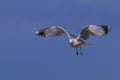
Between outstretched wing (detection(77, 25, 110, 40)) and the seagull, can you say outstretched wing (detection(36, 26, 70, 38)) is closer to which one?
the seagull

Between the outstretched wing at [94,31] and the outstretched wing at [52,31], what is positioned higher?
the outstretched wing at [52,31]

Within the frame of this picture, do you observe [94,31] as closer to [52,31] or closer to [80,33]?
[80,33]

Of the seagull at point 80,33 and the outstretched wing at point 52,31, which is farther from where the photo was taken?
the outstretched wing at point 52,31

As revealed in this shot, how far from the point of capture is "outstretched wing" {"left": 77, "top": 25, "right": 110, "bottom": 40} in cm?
1366

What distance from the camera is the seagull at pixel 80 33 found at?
13414mm

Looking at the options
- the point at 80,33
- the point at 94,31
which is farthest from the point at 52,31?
the point at 94,31

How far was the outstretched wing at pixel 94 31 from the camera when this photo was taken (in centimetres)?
1366

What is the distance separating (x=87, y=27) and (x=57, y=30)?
1.61 metres

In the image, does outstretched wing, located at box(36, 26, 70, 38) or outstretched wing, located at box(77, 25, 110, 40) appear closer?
outstretched wing, located at box(77, 25, 110, 40)

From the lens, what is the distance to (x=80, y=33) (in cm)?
1490

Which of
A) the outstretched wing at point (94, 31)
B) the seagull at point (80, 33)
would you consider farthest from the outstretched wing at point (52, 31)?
the outstretched wing at point (94, 31)

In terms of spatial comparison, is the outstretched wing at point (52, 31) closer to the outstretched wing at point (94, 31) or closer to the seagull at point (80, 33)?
the seagull at point (80, 33)

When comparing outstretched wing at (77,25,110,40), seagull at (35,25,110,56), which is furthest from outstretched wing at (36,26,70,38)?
outstretched wing at (77,25,110,40)

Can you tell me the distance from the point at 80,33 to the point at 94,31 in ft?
2.39
